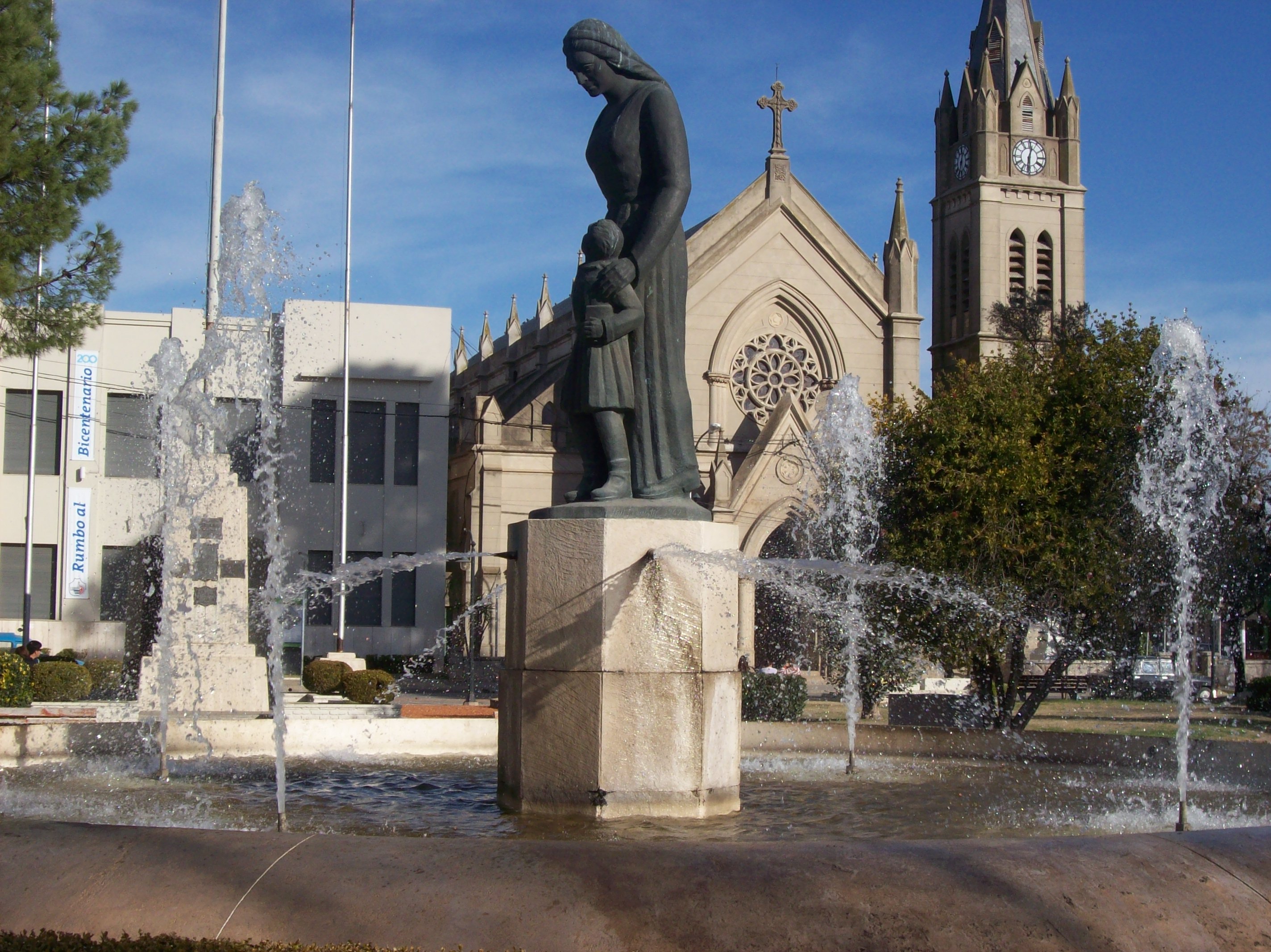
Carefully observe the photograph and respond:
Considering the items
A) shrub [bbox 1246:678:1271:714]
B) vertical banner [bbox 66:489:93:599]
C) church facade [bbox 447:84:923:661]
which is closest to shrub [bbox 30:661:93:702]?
vertical banner [bbox 66:489:93:599]

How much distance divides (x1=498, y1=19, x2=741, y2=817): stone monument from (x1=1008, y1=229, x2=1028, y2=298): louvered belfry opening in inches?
2083

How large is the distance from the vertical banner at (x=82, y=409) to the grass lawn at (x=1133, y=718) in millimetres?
20865

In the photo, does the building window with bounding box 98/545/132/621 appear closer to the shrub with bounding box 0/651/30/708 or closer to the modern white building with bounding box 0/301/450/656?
the modern white building with bounding box 0/301/450/656

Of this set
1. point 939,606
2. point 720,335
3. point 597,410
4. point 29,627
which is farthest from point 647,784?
point 720,335

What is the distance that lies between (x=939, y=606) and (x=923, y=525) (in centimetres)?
279

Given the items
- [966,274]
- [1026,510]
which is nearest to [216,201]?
[1026,510]

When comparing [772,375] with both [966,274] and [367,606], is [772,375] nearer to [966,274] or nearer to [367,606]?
[367,606]

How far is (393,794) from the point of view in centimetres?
869

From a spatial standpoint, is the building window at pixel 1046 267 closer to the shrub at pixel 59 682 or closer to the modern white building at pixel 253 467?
the modern white building at pixel 253 467

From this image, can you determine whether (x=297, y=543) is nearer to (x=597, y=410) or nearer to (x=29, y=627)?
(x=29, y=627)

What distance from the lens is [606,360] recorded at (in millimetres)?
7773

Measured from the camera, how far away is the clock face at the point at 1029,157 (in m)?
59.2

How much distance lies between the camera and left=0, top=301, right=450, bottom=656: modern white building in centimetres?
3591

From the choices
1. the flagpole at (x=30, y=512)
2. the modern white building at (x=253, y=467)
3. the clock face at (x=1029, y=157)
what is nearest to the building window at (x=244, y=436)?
the modern white building at (x=253, y=467)
